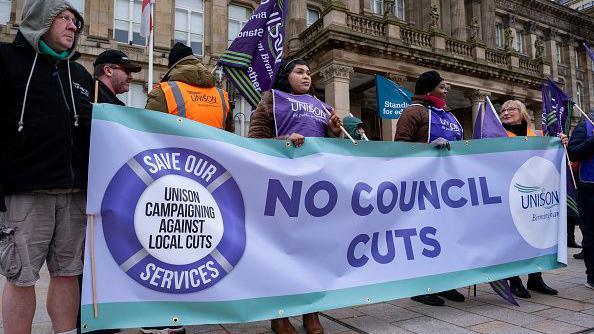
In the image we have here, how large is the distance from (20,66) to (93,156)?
61 cm

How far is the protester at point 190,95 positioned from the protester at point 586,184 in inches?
156

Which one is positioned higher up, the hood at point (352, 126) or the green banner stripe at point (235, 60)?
the green banner stripe at point (235, 60)

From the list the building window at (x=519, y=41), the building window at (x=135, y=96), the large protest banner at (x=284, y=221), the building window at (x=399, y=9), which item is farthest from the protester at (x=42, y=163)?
the building window at (x=519, y=41)

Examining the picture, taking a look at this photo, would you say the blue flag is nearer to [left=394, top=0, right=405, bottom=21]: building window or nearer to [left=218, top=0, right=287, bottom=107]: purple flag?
[left=218, top=0, right=287, bottom=107]: purple flag

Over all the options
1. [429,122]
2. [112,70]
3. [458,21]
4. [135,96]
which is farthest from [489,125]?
[458,21]

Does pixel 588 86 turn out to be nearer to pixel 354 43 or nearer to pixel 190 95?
pixel 354 43

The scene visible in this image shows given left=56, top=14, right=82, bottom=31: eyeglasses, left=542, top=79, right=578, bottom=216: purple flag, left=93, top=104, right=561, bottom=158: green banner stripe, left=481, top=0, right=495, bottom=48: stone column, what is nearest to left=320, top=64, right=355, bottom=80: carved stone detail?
left=542, top=79, right=578, bottom=216: purple flag

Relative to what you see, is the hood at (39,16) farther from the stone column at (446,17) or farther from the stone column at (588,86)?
the stone column at (588,86)

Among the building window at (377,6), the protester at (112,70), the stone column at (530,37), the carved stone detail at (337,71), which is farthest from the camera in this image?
the stone column at (530,37)

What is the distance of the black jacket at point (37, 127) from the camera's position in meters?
2.17

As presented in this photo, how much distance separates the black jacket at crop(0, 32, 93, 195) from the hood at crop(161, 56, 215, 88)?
93cm

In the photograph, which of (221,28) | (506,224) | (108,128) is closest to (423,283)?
(506,224)

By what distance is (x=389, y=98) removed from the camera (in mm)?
12234

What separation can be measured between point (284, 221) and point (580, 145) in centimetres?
372
